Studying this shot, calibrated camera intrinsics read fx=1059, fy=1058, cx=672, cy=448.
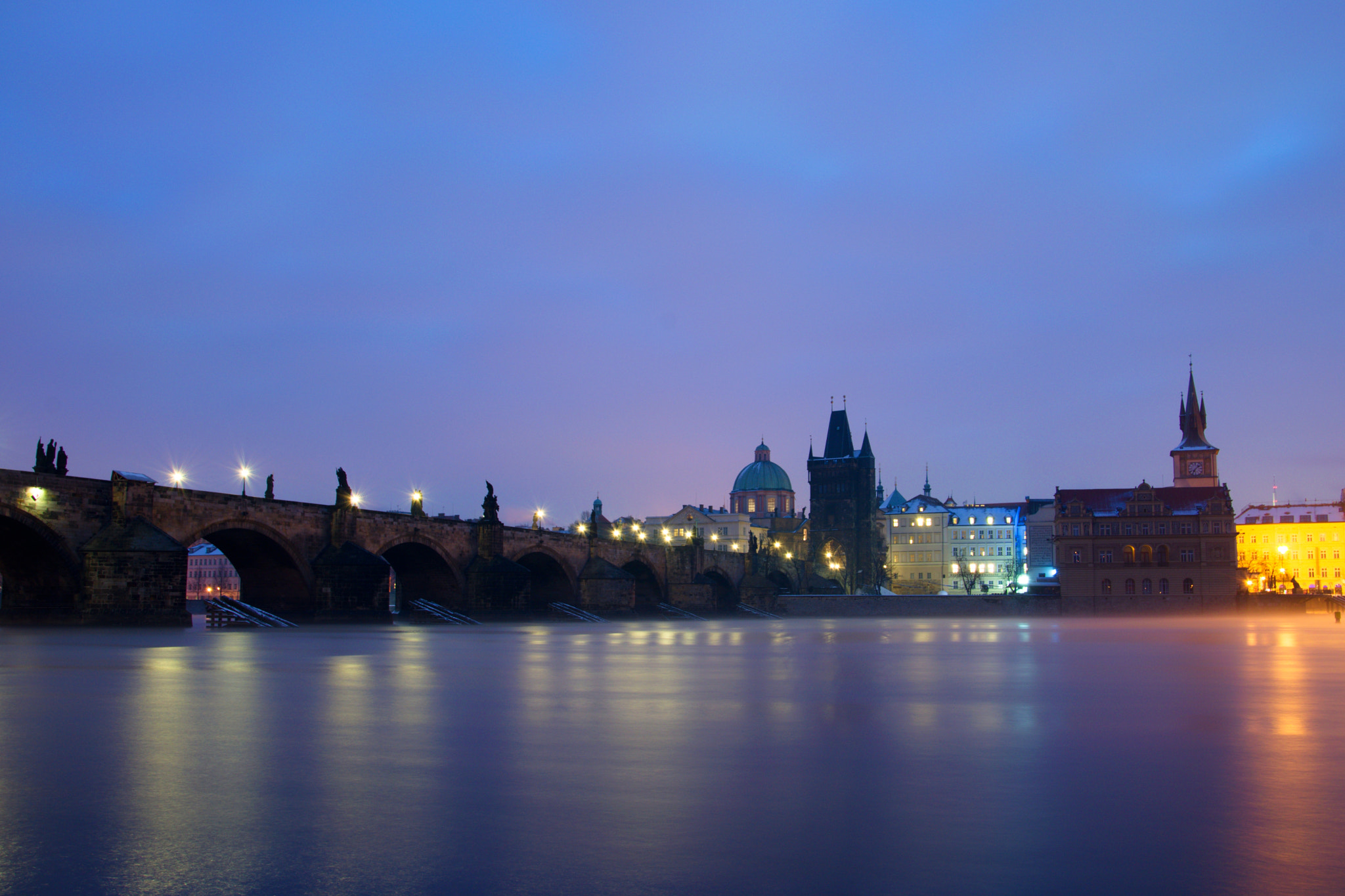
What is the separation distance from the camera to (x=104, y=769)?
8578 mm

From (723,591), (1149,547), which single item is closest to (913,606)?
(723,591)

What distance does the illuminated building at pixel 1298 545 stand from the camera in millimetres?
135125

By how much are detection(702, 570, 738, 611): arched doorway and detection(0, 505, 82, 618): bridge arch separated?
2643 inches

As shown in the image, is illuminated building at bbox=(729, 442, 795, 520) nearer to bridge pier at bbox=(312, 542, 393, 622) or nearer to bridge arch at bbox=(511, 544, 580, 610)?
Answer: bridge arch at bbox=(511, 544, 580, 610)

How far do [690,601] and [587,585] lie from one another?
19.8 metres

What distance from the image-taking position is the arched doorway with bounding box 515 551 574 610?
237 ft

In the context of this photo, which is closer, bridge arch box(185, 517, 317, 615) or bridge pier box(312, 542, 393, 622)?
bridge arch box(185, 517, 317, 615)

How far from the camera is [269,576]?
4944 centimetres

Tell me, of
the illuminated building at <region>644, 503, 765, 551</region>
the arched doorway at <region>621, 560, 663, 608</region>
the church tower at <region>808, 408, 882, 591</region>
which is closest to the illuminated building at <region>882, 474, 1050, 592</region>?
the church tower at <region>808, 408, 882, 591</region>

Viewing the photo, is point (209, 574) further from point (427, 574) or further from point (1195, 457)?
point (1195, 457)

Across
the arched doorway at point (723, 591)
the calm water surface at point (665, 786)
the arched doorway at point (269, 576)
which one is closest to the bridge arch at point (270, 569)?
the arched doorway at point (269, 576)

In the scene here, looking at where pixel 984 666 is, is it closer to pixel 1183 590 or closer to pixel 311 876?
pixel 311 876

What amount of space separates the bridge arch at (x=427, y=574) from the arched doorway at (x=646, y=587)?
27.3 metres

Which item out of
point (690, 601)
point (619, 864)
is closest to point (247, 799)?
point (619, 864)
